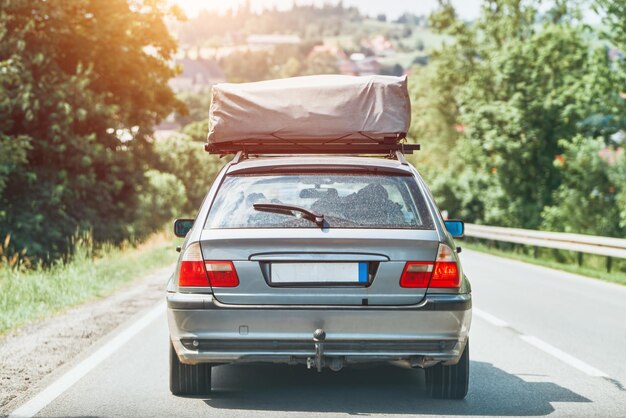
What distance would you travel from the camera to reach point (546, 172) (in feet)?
108

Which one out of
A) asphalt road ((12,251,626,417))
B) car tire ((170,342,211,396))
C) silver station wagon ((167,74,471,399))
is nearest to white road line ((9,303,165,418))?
asphalt road ((12,251,626,417))

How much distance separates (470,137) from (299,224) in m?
28.0

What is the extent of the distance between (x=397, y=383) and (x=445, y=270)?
1527 mm

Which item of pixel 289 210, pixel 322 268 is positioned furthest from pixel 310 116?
pixel 322 268

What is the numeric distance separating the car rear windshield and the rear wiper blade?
13mm

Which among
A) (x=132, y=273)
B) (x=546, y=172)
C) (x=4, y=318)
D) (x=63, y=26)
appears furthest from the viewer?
(x=546, y=172)

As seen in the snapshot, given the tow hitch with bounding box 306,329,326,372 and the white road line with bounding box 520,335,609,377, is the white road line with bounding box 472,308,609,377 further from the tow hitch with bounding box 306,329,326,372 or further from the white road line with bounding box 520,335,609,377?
the tow hitch with bounding box 306,329,326,372

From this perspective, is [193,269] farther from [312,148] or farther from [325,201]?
[312,148]

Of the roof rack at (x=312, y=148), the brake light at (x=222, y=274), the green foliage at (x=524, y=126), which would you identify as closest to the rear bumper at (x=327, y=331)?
the brake light at (x=222, y=274)

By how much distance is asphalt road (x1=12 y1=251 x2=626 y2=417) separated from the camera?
230 inches

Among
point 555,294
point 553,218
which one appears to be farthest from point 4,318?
point 553,218

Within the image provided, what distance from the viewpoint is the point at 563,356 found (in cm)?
795

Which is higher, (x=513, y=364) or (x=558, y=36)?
(x=558, y=36)

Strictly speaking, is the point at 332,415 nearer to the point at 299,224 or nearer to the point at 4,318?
the point at 299,224
